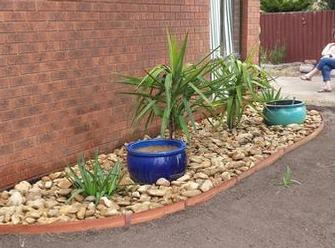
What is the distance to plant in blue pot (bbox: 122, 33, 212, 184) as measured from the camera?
469 cm

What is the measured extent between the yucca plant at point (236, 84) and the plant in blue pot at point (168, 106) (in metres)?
0.59

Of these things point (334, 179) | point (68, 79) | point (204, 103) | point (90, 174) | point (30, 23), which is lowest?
point (334, 179)

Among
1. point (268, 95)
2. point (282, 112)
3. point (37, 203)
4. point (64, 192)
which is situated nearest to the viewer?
point (37, 203)

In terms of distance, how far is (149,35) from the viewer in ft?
20.7

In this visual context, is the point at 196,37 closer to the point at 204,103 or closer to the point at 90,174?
the point at 204,103

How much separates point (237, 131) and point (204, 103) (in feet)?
4.42

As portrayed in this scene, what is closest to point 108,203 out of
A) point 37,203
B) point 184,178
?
point 37,203

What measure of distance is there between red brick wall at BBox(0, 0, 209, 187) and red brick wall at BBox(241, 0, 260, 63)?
239 cm

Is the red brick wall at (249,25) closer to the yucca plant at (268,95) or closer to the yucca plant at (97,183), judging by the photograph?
the yucca plant at (268,95)

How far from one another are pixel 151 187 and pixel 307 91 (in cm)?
652

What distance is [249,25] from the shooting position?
8.64 metres

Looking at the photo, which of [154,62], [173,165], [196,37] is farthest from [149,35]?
[173,165]

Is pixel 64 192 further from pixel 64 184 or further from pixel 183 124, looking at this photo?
pixel 183 124

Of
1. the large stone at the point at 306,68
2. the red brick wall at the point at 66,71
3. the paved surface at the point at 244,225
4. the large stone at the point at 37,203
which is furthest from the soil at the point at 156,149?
the large stone at the point at 306,68
